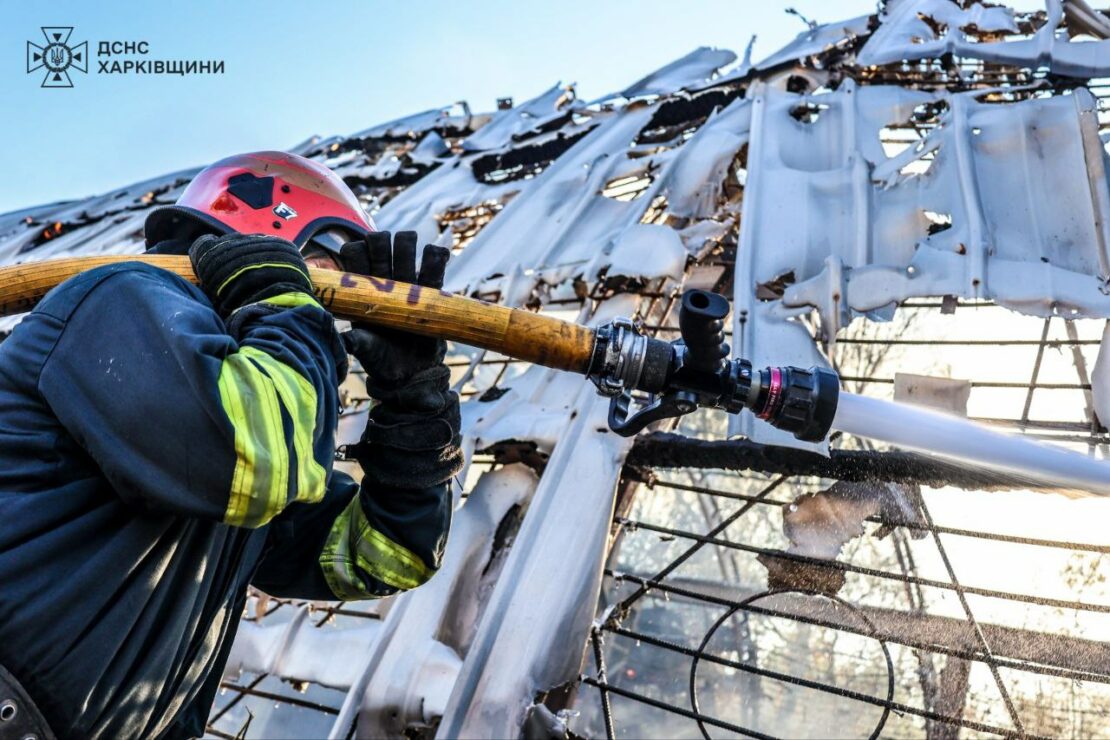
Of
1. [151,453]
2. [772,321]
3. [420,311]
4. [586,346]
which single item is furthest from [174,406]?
[772,321]

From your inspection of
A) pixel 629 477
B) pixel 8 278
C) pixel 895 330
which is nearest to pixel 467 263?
pixel 629 477

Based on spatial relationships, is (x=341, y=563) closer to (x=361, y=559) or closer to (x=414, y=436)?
(x=361, y=559)

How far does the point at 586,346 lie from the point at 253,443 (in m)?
0.69

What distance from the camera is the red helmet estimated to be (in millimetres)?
2203

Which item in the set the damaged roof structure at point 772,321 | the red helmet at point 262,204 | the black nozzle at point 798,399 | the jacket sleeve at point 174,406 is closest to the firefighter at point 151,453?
the jacket sleeve at point 174,406

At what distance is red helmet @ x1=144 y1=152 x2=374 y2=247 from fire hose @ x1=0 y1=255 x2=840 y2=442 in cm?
51

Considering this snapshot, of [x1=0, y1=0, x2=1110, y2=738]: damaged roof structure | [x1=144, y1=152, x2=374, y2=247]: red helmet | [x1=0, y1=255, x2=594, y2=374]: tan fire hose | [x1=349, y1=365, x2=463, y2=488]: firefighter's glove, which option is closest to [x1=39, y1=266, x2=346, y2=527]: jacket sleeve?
[x1=0, y1=255, x2=594, y2=374]: tan fire hose

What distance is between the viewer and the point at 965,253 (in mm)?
3283

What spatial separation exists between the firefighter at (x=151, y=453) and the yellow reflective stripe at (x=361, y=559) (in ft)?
1.03

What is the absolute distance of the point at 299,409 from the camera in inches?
56.3

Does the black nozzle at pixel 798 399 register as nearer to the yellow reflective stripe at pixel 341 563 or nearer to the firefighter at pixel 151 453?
the firefighter at pixel 151 453

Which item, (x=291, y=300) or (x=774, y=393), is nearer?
(x=291, y=300)

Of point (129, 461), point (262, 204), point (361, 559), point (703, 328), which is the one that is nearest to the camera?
point (129, 461)

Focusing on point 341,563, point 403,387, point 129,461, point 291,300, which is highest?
point 291,300
